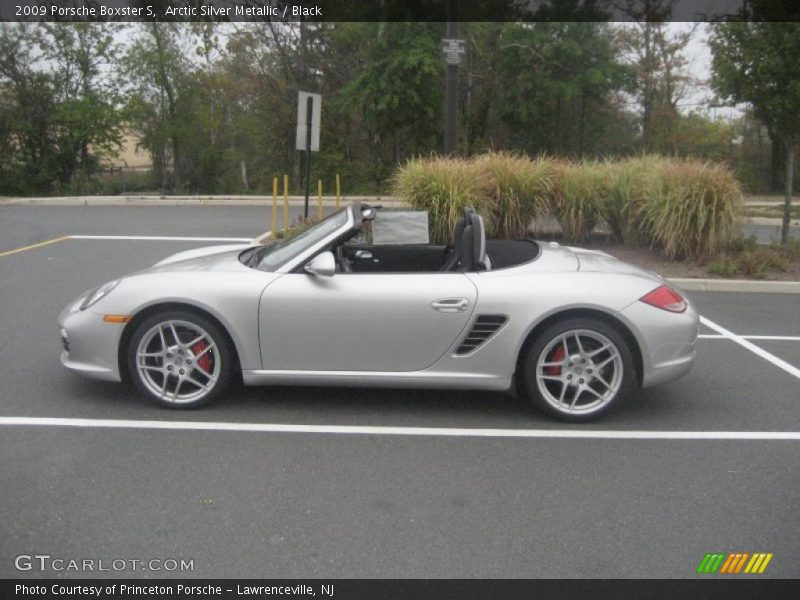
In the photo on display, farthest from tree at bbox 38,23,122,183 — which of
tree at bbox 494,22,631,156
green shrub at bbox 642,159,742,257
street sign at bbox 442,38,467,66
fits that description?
green shrub at bbox 642,159,742,257

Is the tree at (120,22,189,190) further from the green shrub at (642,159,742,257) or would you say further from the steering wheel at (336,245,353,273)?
the steering wheel at (336,245,353,273)

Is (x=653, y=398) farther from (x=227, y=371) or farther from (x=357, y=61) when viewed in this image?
(x=357, y=61)

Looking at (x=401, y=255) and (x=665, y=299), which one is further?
(x=401, y=255)

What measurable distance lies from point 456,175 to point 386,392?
647 centimetres

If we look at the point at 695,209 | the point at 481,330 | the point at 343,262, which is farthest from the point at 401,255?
the point at 695,209

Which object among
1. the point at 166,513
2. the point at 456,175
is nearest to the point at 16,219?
the point at 456,175

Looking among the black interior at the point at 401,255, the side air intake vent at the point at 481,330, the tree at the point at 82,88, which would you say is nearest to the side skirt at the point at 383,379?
the side air intake vent at the point at 481,330

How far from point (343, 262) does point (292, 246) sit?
0.38 meters

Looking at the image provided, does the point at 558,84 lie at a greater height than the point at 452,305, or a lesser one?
greater

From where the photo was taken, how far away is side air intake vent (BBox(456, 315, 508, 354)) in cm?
482

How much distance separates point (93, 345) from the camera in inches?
196

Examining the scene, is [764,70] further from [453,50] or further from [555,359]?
[555,359]

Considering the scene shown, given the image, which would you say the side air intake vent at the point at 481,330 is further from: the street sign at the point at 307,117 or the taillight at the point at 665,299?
the street sign at the point at 307,117

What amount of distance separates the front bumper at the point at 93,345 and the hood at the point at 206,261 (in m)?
0.55
